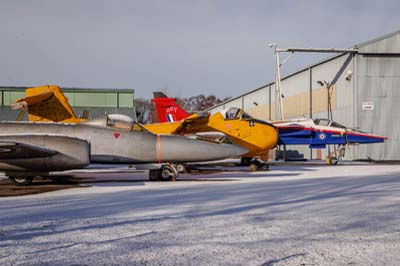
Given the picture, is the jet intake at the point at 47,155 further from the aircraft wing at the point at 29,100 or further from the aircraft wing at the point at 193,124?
the aircraft wing at the point at 193,124

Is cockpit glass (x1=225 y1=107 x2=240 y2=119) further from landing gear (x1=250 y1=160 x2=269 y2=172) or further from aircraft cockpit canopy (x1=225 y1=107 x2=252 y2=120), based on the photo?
landing gear (x1=250 y1=160 x2=269 y2=172)

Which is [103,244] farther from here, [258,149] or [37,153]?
[258,149]

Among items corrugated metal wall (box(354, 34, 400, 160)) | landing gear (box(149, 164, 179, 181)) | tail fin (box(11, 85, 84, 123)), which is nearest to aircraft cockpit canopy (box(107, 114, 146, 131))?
landing gear (box(149, 164, 179, 181))

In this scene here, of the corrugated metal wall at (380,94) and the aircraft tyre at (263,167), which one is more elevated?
the corrugated metal wall at (380,94)

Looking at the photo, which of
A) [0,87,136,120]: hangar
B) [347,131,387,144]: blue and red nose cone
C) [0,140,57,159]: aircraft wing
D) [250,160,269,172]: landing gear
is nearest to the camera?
[0,140,57,159]: aircraft wing

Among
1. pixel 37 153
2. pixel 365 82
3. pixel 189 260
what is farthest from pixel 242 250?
pixel 365 82

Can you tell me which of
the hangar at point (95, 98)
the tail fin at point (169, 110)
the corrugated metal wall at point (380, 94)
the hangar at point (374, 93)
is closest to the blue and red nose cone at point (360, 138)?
the hangar at point (374, 93)

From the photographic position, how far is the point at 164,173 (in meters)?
13.4

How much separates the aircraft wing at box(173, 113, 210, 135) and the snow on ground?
30.7ft

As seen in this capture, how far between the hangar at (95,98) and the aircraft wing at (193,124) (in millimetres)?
21479

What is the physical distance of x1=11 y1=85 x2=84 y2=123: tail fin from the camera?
14638 millimetres

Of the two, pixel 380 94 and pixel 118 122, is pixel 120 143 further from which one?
pixel 380 94

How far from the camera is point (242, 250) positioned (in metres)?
4.43

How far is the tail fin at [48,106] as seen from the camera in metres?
14.6
